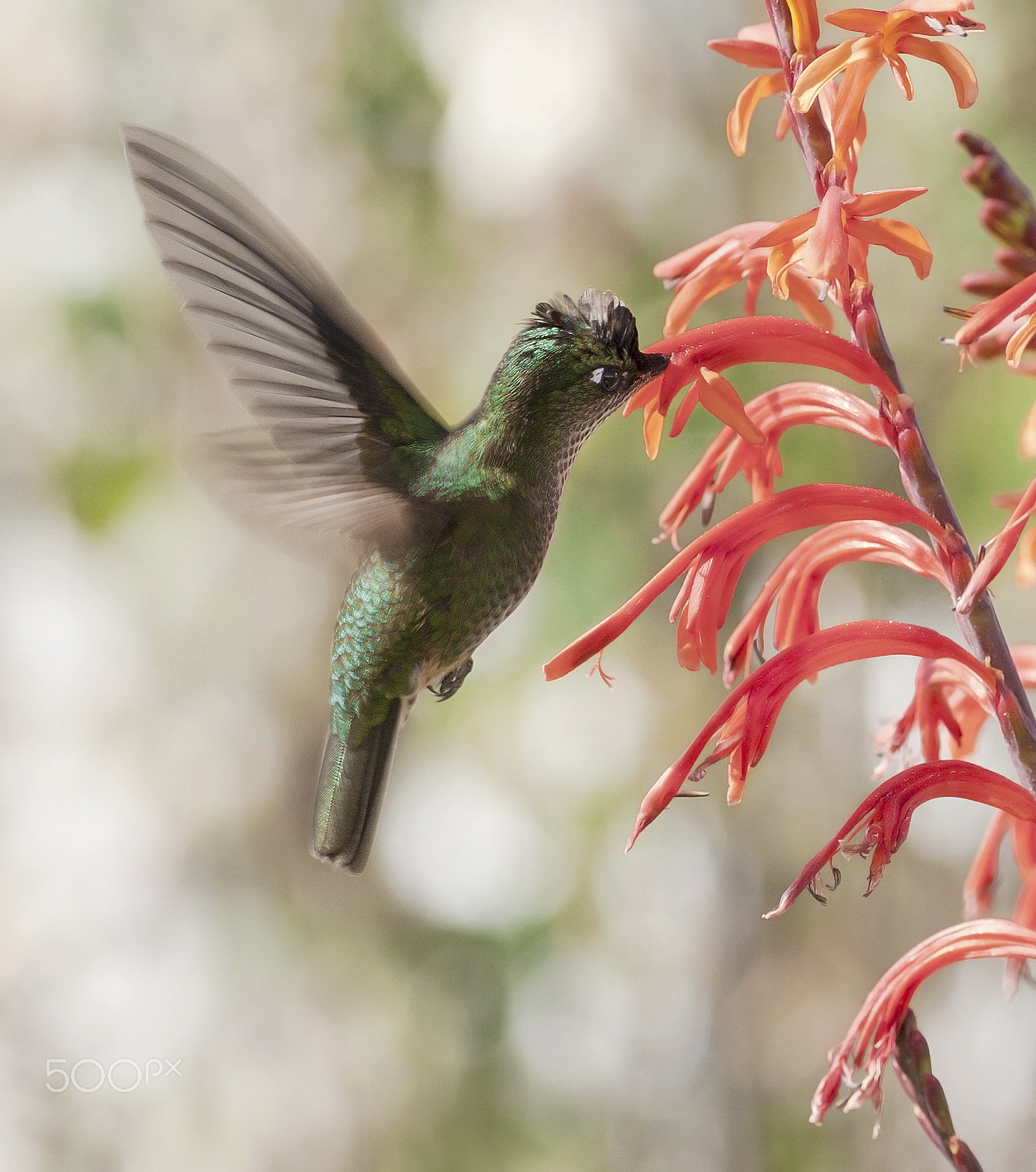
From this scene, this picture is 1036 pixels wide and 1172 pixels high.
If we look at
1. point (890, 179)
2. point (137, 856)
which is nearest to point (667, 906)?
point (137, 856)

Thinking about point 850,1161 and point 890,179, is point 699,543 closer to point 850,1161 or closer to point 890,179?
point 890,179

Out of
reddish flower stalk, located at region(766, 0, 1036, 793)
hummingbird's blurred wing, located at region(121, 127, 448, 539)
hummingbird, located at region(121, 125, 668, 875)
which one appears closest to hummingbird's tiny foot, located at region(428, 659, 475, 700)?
hummingbird, located at region(121, 125, 668, 875)

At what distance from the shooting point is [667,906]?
356 cm

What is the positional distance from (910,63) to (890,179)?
0.36m

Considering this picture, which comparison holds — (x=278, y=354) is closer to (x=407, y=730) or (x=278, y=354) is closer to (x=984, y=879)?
(x=984, y=879)

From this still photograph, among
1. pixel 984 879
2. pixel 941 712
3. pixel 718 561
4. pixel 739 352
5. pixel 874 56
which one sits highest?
pixel 874 56

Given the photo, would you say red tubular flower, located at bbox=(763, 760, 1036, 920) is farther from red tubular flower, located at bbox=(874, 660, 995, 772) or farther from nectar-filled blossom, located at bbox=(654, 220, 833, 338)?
nectar-filled blossom, located at bbox=(654, 220, 833, 338)

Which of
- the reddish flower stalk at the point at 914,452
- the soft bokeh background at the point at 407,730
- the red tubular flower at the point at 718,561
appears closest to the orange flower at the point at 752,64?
the reddish flower stalk at the point at 914,452

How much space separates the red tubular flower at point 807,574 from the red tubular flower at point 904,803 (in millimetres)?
113

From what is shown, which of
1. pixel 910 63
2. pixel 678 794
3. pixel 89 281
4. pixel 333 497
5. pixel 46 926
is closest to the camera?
pixel 678 794

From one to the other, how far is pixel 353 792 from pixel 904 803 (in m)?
0.60

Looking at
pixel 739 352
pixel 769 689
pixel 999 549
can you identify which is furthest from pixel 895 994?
pixel 739 352

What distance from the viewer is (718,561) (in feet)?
2.86

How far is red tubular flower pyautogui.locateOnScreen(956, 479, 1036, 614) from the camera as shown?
29.5 inches
